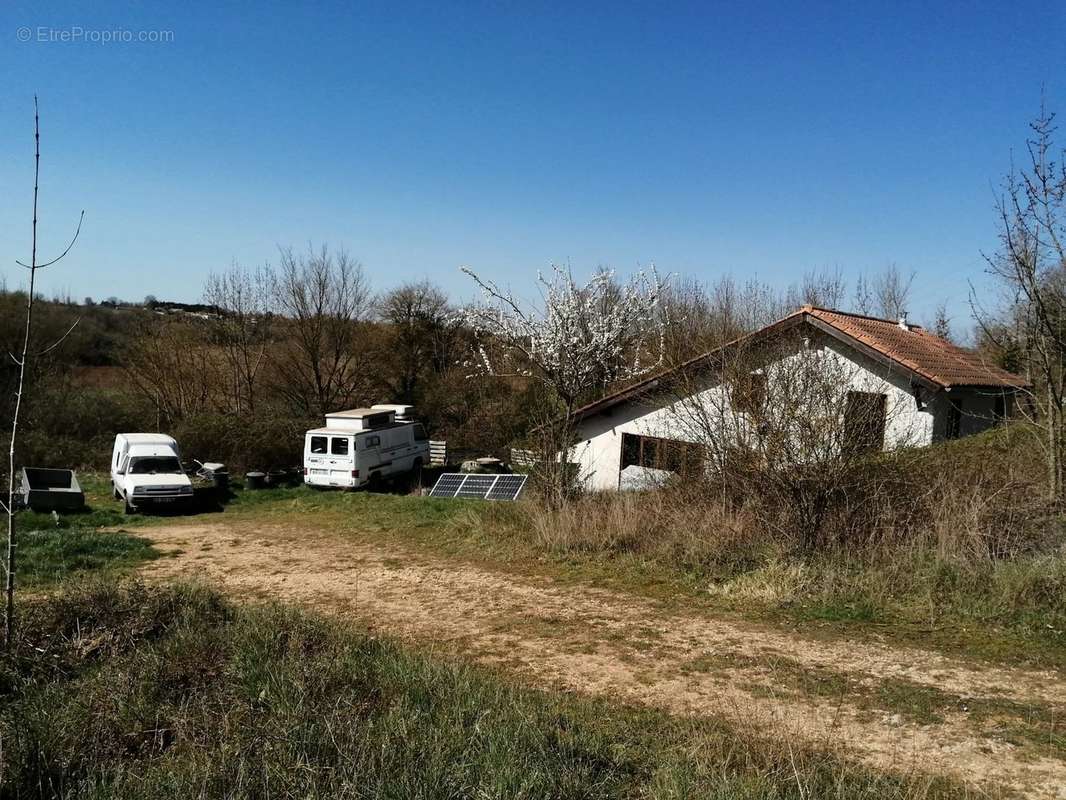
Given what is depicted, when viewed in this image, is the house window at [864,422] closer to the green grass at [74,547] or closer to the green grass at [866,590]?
the green grass at [866,590]

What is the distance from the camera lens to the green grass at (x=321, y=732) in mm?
3752

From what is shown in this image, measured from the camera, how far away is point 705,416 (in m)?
12.1

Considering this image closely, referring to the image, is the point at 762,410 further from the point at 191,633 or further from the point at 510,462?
the point at 510,462

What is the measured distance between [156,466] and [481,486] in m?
8.62

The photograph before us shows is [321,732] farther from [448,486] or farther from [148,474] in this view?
[148,474]

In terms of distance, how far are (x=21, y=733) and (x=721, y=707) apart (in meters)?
4.97

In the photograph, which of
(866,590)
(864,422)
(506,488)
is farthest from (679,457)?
(506,488)

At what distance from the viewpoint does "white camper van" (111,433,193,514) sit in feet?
58.3

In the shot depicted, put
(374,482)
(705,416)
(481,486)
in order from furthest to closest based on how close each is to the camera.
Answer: (374,482), (481,486), (705,416)

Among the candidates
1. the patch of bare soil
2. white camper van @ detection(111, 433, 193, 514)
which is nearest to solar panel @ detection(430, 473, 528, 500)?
the patch of bare soil

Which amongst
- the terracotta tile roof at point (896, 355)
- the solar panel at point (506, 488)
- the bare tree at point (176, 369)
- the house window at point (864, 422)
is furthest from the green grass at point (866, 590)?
the bare tree at point (176, 369)

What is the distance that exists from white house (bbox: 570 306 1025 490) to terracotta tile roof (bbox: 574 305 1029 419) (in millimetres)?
43

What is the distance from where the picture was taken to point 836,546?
975 cm

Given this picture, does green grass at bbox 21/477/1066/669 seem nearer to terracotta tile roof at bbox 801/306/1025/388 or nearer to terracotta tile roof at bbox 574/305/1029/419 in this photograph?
terracotta tile roof at bbox 574/305/1029/419
